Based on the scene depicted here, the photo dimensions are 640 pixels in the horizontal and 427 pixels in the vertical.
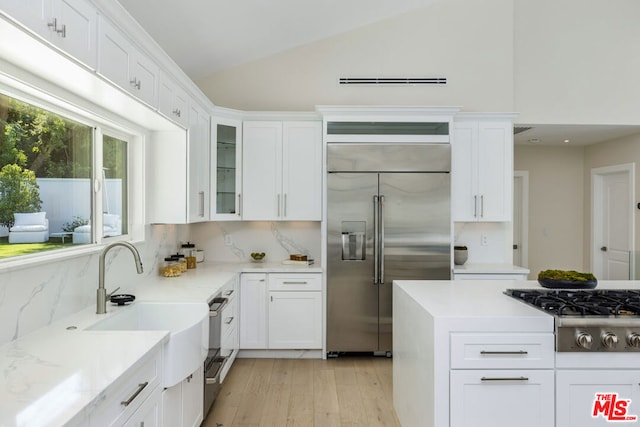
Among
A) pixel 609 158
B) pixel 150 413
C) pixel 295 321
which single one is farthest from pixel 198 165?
pixel 609 158

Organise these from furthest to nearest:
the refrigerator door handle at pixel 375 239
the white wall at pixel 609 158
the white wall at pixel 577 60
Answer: the white wall at pixel 609 158 → the white wall at pixel 577 60 → the refrigerator door handle at pixel 375 239

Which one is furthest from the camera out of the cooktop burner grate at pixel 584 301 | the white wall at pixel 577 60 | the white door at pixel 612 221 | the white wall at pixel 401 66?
the white door at pixel 612 221

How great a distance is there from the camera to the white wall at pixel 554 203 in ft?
20.1

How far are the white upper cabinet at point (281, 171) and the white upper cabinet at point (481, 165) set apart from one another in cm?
147

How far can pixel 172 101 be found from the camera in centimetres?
287

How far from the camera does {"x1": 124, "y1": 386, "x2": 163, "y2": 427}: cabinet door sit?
1557 mm

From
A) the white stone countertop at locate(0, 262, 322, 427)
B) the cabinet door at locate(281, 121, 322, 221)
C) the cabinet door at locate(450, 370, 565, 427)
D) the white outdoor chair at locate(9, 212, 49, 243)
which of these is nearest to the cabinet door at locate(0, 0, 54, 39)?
the white outdoor chair at locate(9, 212, 49, 243)

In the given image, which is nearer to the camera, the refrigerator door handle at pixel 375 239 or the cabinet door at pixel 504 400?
the cabinet door at pixel 504 400

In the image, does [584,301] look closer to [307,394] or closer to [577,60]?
[307,394]

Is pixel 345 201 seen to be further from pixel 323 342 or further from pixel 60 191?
pixel 60 191

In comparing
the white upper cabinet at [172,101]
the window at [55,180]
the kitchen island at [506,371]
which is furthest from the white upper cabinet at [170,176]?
the kitchen island at [506,371]

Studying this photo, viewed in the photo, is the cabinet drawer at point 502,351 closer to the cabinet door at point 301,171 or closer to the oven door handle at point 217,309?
the oven door handle at point 217,309

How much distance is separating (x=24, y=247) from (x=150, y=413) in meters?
0.97
